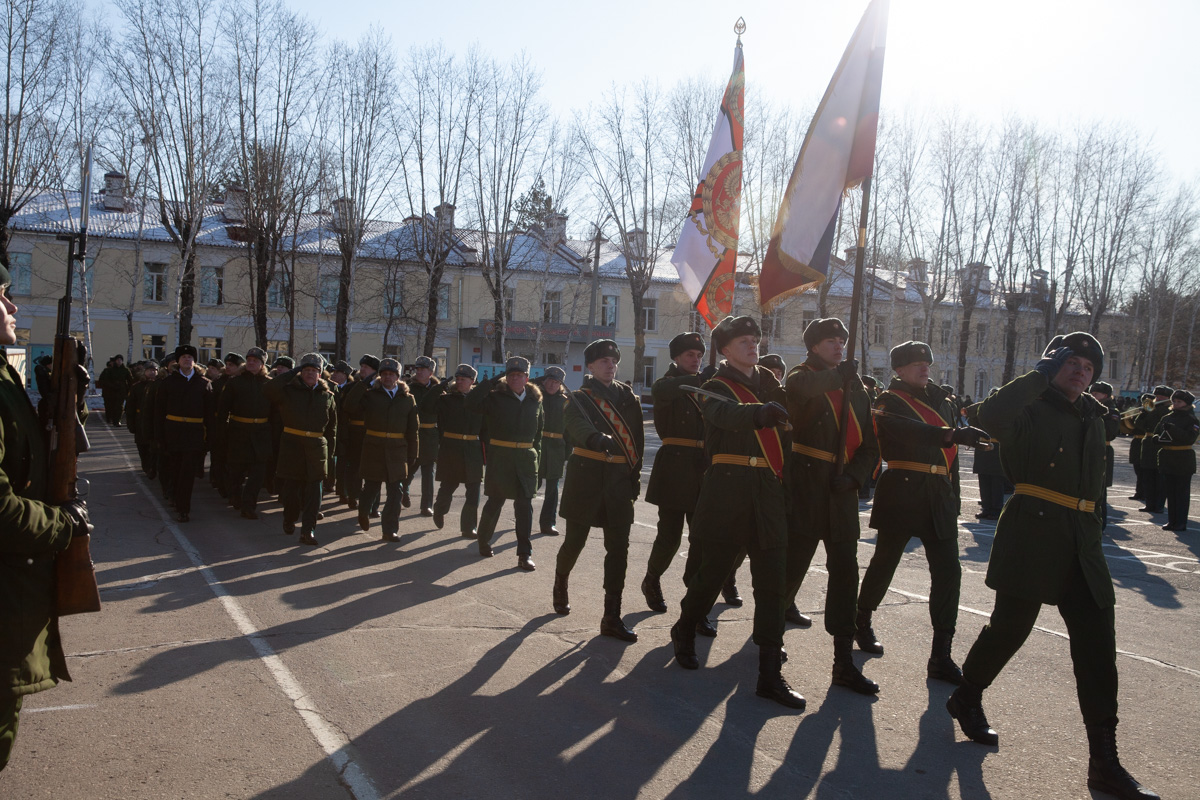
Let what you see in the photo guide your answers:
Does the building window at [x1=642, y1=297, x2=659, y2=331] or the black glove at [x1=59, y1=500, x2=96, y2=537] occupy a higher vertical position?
the building window at [x1=642, y1=297, x2=659, y2=331]

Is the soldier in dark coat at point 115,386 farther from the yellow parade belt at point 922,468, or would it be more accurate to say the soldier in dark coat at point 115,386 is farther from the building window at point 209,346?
the yellow parade belt at point 922,468

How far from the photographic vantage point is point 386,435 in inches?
361

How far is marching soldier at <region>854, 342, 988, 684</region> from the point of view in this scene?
16.3 ft

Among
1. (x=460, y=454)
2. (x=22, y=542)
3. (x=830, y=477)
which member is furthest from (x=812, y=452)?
(x=460, y=454)

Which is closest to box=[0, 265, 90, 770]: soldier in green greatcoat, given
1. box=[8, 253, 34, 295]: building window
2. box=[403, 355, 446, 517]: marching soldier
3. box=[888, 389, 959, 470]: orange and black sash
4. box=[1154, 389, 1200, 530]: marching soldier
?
box=[888, 389, 959, 470]: orange and black sash

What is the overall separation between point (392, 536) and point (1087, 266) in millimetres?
40554

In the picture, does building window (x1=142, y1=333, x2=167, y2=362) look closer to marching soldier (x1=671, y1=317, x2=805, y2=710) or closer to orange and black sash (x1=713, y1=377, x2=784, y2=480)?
marching soldier (x1=671, y1=317, x2=805, y2=710)

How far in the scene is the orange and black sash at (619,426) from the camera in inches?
233

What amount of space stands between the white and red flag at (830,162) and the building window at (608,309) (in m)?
39.7

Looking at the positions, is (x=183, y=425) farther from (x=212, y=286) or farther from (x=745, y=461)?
(x=212, y=286)

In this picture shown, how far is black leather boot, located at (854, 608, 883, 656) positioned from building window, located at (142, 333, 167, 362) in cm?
3842

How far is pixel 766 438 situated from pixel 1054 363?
4.73ft

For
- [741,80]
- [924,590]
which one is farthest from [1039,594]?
[741,80]

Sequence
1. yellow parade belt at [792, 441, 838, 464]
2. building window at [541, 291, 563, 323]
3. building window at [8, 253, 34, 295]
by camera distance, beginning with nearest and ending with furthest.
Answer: yellow parade belt at [792, 441, 838, 464]
building window at [8, 253, 34, 295]
building window at [541, 291, 563, 323]
